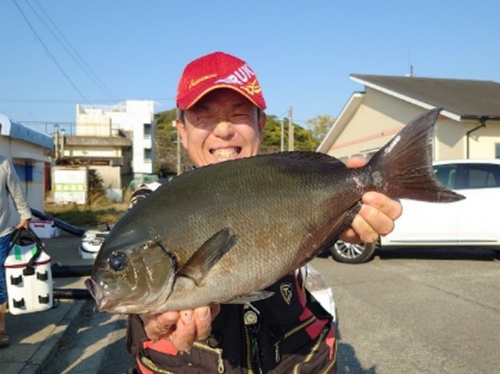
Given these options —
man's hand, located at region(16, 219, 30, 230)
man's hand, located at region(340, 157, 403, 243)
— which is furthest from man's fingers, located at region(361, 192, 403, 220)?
man's hand, located at region(16, 219, 30, 230)

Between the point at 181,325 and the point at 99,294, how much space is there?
26 cm

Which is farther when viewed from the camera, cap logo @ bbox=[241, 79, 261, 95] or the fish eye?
cap logo @ bbox=[241, 79, 261, 95]

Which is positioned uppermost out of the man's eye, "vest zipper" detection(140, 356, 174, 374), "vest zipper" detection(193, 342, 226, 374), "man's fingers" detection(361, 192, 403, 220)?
the man's eye

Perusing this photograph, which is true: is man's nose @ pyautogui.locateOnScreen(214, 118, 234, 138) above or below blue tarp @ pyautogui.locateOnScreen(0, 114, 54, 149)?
below

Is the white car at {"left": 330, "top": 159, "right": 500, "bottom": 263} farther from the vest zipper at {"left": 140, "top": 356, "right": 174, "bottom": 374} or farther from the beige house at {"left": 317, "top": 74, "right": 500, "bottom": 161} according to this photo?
the vest zipper at {"left": 140, "top": 356, "right": 174, "bottom": 374}

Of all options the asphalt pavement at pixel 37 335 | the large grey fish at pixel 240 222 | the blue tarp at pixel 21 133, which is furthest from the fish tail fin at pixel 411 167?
the blue tarp at pixel 21 133

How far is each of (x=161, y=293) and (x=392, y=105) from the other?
62.3ft

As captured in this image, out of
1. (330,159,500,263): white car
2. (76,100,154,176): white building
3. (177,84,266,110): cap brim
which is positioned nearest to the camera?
(177,84,266,110): cap brim

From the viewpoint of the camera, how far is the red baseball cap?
Result: 1960mm

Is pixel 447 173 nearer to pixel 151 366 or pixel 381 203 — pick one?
pixel 381 203

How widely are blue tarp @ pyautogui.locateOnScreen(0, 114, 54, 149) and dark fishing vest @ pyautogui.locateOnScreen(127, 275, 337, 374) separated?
33.9 ft

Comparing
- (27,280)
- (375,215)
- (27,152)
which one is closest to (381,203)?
(375,215)

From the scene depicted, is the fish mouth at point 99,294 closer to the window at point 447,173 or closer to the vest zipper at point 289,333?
the vest zipper at point 289,333

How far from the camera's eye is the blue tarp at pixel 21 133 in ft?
35.8
